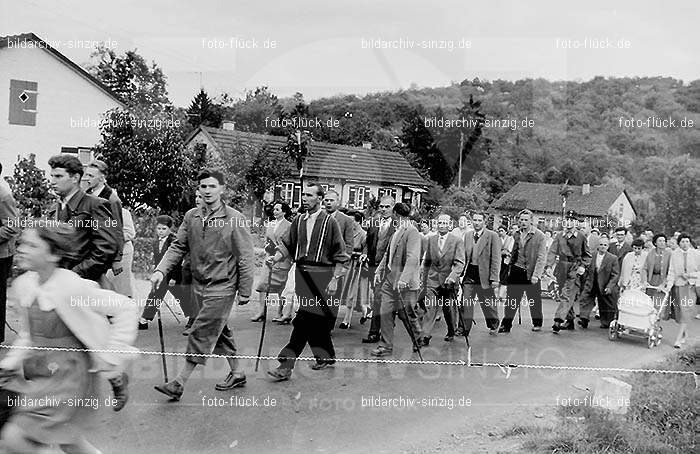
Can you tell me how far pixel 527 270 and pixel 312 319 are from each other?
17.3 feet

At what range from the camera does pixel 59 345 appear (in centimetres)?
425

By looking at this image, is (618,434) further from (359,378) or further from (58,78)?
(58,78)

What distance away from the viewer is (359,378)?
314 inches

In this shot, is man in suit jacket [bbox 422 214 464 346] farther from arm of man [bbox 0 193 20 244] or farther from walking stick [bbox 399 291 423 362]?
arm of man [bbox 0 193 20 244]

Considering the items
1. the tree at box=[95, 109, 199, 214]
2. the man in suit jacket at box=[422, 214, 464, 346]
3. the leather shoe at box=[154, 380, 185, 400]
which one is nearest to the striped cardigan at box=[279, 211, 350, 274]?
the leather shoe at box=[154, 380, 185, 400]

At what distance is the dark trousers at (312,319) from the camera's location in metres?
7.93

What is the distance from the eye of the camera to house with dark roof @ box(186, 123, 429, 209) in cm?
2655

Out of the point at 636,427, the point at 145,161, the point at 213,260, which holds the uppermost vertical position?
the point at 145,161

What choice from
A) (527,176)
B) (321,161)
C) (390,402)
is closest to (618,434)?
(390,402)

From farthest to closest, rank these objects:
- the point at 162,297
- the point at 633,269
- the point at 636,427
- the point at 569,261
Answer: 1. the point at 633,269
2. the point at 569,261
3. the point at 162,297
4. the point at 636,427

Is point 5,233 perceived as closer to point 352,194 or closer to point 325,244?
point 325,244

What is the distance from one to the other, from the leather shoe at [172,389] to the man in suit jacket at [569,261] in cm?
769

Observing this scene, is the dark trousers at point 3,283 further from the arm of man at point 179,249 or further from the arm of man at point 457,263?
the arm of man at point 457,263

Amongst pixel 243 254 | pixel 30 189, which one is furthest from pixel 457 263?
pixel 30 189
